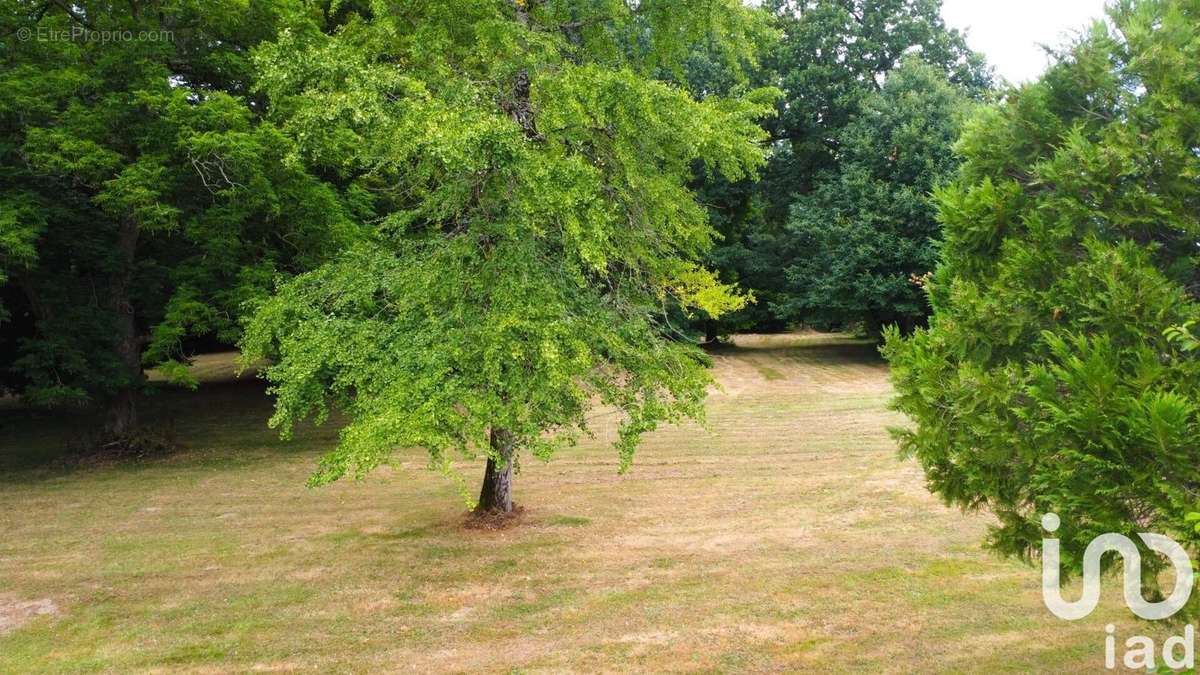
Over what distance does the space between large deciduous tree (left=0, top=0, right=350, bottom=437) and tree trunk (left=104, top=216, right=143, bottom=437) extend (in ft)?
0.13

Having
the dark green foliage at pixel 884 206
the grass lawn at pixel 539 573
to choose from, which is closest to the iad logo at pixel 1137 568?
the grass lawn at pixel 539 573

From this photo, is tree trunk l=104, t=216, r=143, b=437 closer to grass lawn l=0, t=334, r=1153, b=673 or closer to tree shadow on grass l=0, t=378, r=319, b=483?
tree shadow on grass l=0, t=378, r=319, b=483

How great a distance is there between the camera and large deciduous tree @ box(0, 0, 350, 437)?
43.9 feet

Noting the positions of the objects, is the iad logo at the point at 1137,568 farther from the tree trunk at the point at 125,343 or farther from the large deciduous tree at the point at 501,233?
the tree trunk at the point at 125,343

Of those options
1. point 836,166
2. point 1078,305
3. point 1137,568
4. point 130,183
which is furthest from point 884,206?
point 1137,568

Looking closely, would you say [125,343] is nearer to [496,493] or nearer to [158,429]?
[158,429]

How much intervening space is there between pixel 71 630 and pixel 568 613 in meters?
4.80

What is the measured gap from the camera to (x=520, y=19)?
998 cm

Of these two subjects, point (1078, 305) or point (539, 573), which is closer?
point (1078, 305)

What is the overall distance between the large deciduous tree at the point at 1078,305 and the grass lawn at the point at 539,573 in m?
2.33

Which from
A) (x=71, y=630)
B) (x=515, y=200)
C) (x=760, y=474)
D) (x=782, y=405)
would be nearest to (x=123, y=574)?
(x=71, y=630)

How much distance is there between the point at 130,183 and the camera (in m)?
13.0

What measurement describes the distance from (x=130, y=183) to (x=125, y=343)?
202 inches

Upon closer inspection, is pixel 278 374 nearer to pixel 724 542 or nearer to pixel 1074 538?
pixel 724 542
